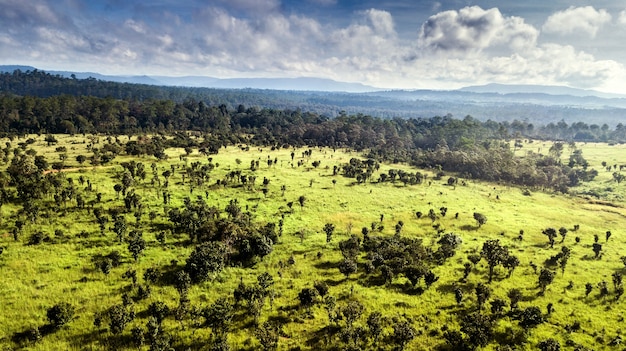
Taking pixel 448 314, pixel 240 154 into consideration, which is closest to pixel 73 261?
pixel 448 314

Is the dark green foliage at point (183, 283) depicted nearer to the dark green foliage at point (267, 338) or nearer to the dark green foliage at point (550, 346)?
the dark green foliage at point (267, 338)

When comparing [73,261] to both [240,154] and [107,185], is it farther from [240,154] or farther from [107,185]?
[240,154]

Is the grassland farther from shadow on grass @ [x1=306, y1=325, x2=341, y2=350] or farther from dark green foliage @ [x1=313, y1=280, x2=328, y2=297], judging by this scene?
dark green foliage @ [x1=313, y1=280, x2=328, y2=297]

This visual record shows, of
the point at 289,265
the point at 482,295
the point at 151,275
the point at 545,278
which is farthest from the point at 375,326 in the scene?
the point at 545,278

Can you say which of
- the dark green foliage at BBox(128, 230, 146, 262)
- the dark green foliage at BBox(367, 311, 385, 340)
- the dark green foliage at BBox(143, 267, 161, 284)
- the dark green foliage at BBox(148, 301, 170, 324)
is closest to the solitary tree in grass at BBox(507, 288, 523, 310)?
the dark green foliage at BBox(367, 311, 385, 340)

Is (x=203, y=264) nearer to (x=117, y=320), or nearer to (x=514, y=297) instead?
(x=117, y=320)

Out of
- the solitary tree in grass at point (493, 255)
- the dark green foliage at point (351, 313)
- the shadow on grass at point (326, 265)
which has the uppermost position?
the solitary tree in grass at point (493, 255)

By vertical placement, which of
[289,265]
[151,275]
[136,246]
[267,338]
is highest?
[136,246]

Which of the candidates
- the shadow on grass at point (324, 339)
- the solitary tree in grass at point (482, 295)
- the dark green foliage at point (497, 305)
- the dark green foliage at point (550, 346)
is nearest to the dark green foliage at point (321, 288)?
the shadow on grass at point (324, 339)
